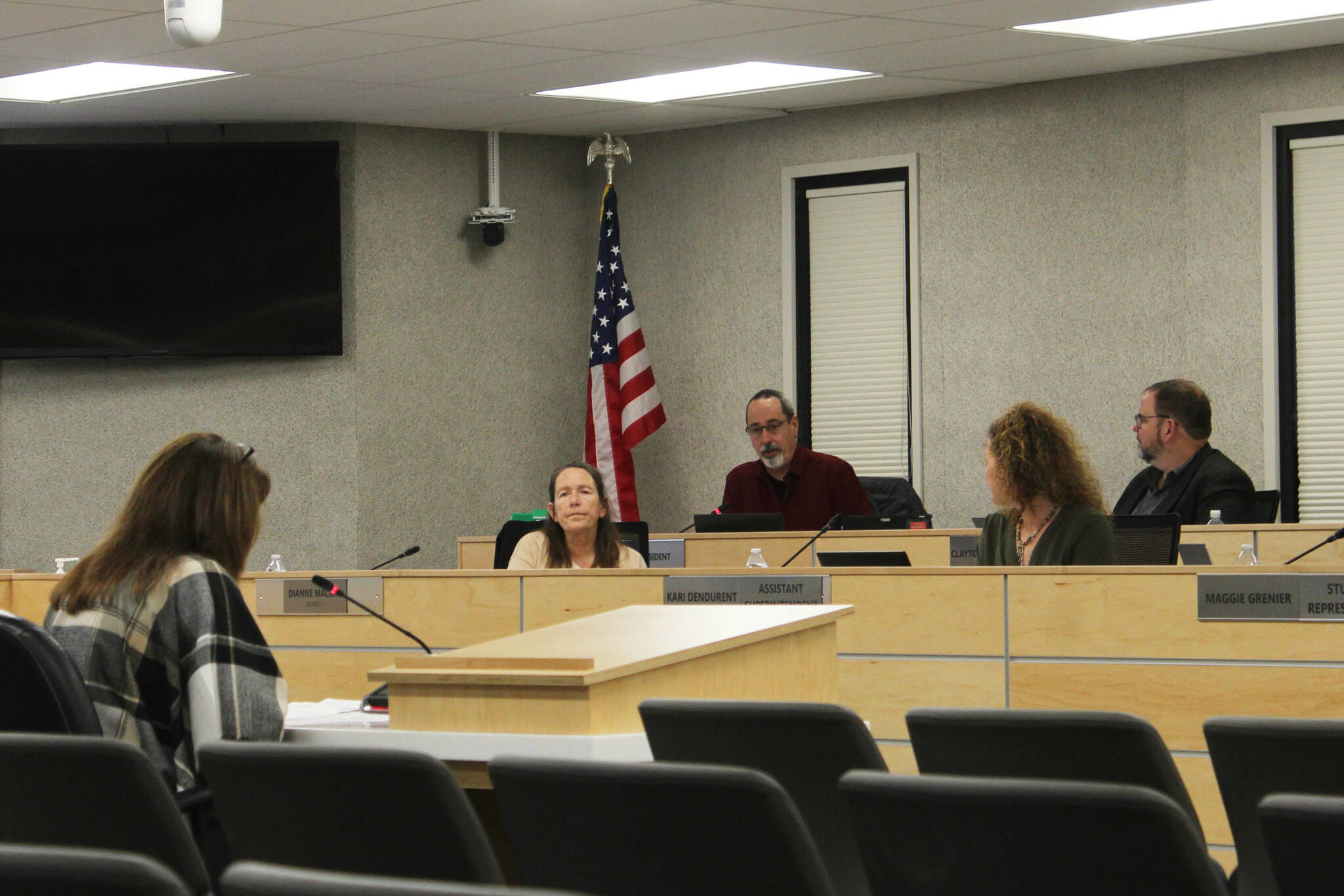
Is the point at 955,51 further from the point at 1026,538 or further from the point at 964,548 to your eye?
the point at 1026,538

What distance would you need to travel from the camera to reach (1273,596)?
3.75 meters

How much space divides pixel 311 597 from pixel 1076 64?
457 cm

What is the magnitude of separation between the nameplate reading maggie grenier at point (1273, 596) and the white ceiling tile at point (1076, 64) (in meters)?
4.01

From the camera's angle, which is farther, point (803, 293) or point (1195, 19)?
point (803, 293)

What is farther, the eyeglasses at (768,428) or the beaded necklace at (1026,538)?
the eyeglasses at (768,428)

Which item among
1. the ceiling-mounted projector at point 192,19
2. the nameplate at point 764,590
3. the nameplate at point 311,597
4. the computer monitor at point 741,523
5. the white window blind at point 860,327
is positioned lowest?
the nameplate at point 311,597

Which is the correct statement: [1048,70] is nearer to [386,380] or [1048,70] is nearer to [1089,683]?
[386,380]

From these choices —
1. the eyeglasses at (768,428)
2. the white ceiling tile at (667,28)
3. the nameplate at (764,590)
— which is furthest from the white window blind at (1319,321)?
the nameplate at (764,590)

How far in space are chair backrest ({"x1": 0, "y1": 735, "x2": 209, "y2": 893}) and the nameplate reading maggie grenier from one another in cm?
274

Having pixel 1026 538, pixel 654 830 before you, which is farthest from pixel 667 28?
pixel 654 830

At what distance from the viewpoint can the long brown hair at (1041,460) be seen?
14.3ft

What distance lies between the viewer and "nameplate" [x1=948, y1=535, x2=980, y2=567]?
5715mm

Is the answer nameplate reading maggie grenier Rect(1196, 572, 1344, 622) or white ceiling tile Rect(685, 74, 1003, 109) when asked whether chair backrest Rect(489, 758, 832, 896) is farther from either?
white ceiling tile Rect(685, 74, 1003, 109)

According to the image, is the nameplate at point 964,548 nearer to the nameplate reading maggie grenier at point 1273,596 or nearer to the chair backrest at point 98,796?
the nameplate reading maggie grenier at point 1273,596
